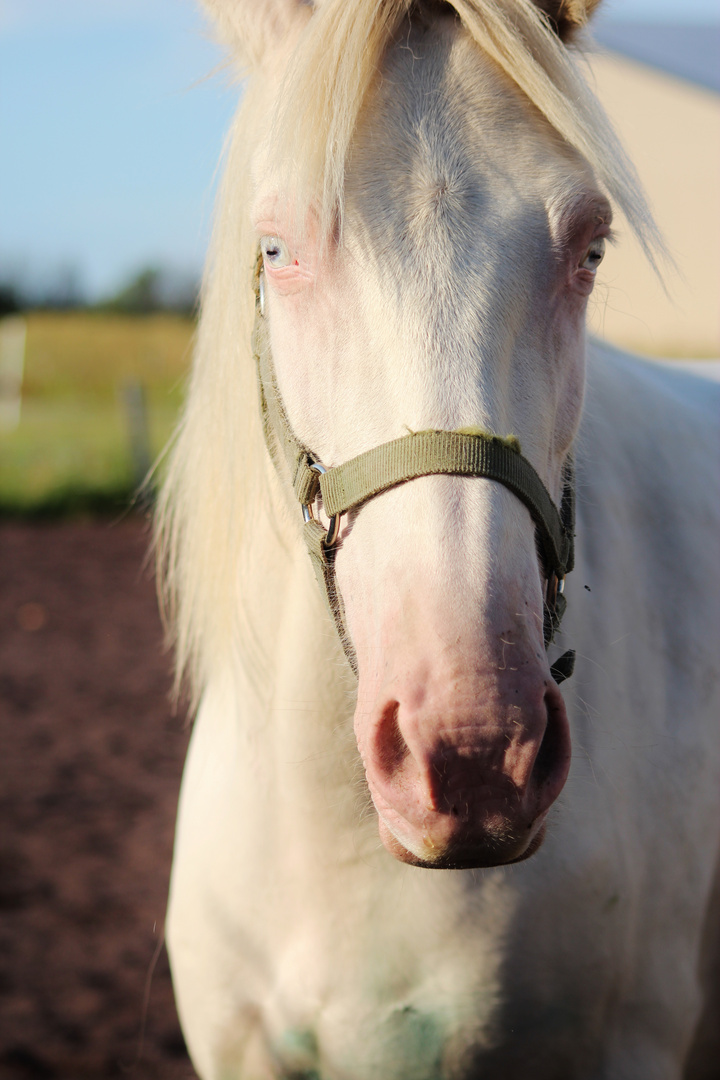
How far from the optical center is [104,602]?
8125mm

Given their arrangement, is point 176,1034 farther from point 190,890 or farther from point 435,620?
point 435,620

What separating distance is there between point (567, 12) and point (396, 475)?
94 centimetres

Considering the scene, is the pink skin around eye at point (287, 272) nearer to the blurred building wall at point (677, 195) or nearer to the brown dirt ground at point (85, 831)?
the brown dirt ground at point (85, 831)

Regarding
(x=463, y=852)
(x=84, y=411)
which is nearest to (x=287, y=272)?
(x=463, y=852)

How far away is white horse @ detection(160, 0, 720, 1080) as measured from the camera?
3.83 ft

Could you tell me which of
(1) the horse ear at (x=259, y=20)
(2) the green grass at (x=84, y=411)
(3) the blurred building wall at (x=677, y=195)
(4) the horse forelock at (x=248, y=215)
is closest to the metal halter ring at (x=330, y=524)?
(4) the horse forelock at (x=248, y=215)

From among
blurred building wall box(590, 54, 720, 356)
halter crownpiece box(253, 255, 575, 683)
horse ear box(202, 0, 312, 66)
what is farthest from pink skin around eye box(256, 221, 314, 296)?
blurred building wall box(590, 54, 720, 356)

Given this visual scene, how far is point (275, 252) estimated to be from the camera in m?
1.44

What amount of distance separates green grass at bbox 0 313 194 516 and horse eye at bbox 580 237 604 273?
771 cm

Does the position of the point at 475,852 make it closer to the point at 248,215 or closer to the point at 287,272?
the point at 287,272

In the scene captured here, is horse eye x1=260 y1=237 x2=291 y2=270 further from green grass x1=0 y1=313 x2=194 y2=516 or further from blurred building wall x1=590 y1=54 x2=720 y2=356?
blurred building wall x1=590 y1=54 x2=720 y2=356

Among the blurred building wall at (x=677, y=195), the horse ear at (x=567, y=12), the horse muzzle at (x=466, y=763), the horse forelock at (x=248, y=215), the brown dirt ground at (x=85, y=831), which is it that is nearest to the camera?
the horse muzzle at (x=466, y=763)

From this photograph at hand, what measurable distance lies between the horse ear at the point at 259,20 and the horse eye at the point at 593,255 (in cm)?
64

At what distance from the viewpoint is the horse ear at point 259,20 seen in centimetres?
153
